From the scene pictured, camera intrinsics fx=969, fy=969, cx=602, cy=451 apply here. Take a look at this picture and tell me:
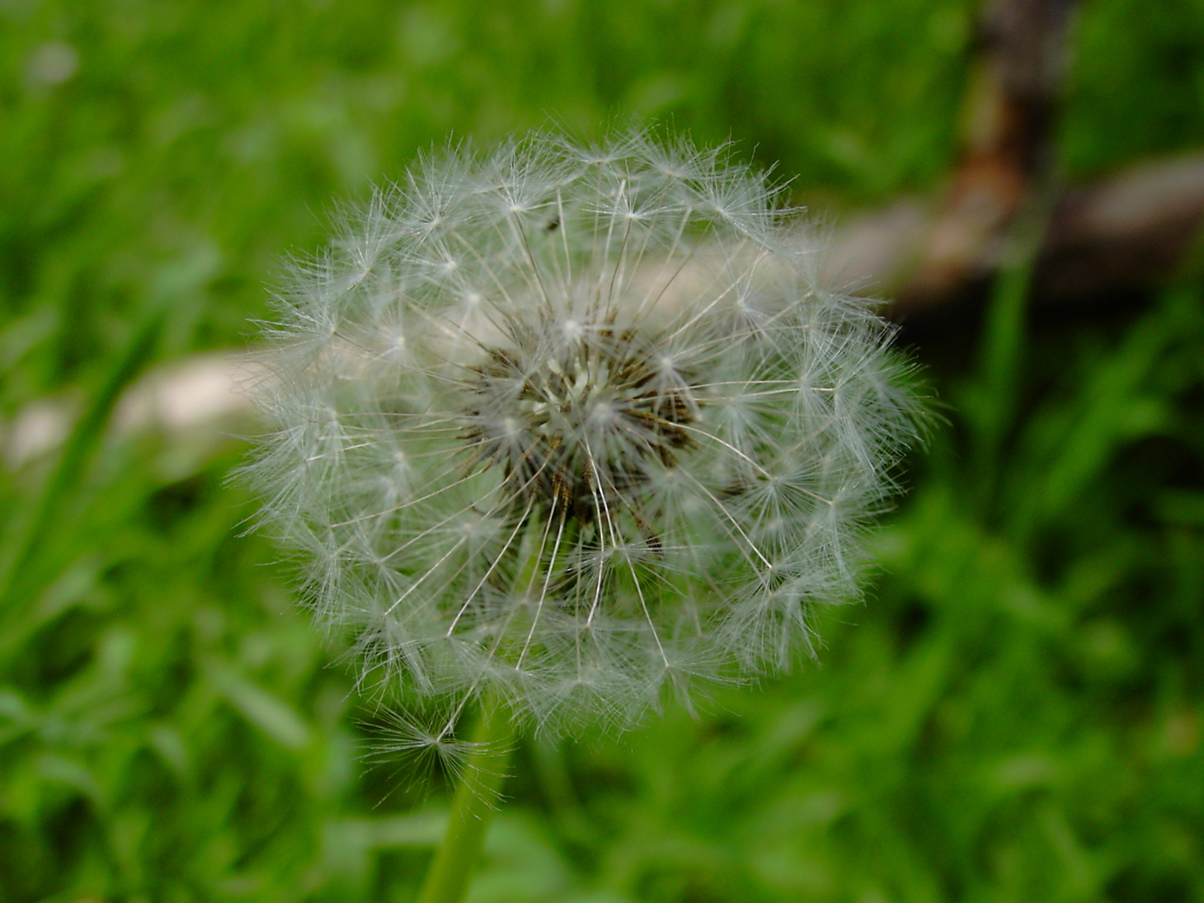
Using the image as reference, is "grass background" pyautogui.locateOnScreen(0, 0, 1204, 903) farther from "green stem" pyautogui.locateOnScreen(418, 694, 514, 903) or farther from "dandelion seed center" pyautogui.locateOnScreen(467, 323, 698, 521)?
"dandelion seed center" pyautogui.locateOnScreen(467, 323, 698, 521)

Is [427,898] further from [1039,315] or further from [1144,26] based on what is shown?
[1144,26]

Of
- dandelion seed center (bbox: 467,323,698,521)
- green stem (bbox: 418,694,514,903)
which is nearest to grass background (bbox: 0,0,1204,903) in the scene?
green stem (bbox: 418,694,514,903)

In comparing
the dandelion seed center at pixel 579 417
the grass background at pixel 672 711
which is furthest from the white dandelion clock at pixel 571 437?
the grass background at pixel 672 711

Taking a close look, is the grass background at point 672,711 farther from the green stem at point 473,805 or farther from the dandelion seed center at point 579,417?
the dandelion seed center at point 579,417

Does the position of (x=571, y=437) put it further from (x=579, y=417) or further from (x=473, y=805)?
(x=473, y=805)

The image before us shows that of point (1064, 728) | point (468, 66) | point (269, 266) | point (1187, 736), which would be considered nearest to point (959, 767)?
point (1064, 728)
